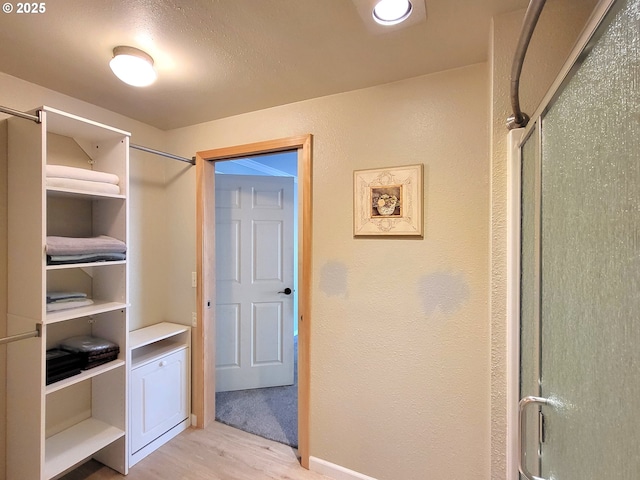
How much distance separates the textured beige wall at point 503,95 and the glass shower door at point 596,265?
1.17 ft

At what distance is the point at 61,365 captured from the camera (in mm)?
1479

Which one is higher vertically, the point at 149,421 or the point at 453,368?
the point at 453,368

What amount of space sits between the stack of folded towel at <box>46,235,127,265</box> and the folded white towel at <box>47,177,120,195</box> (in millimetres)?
264

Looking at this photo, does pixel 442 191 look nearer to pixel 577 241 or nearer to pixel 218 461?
pixel 577 241

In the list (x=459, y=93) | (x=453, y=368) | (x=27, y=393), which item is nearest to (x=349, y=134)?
(x=459, y=93)

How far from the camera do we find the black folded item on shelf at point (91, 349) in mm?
1581

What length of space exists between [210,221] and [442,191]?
1.69 metres

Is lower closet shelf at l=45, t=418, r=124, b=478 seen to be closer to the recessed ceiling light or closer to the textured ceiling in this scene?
the textured ceiling

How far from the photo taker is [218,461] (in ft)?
6.10

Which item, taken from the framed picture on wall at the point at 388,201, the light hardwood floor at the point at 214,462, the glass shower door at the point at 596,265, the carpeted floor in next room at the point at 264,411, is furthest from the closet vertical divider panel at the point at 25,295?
the glass shower door at the point at 596,265

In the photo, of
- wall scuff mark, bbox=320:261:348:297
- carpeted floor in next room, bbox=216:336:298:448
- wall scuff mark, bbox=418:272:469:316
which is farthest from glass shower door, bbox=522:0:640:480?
→ carpeted floor in next room, bbox=216:336:298:448

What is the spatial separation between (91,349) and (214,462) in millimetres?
1049

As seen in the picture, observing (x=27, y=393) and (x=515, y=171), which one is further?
(x=27, y=393)

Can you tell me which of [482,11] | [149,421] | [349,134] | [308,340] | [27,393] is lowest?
[149,421]
